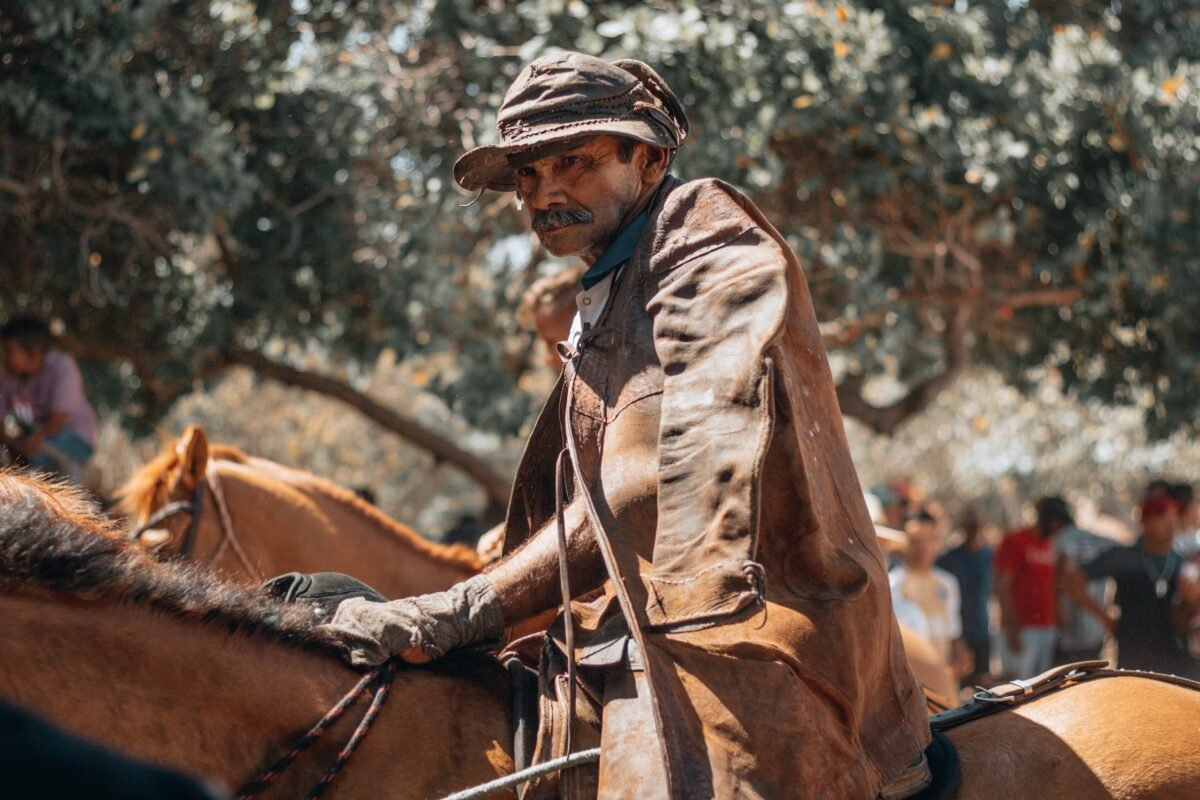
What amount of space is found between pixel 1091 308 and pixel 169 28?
6.08m

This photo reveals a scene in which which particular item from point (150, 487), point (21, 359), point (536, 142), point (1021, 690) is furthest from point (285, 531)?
point (1021, 690)

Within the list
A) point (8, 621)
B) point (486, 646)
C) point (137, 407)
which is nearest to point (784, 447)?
point (486, 646)

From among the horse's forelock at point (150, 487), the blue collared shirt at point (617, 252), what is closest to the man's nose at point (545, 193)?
the blue collared shirt at point (617, 252)

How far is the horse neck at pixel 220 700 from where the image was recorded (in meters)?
2.77

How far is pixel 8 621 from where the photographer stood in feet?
9.05

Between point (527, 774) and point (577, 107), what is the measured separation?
141 centimetres

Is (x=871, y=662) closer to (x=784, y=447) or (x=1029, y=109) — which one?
(x=784, y=447)

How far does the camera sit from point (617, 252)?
10.7ft

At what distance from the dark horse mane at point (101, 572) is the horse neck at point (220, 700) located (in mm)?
29

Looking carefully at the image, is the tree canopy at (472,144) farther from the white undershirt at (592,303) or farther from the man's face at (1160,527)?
the white undershirt at (592,303)

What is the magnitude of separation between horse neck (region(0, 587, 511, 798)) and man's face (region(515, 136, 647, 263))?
1018 millimetres

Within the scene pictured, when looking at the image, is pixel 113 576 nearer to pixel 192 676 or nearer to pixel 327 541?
pixel 192 676

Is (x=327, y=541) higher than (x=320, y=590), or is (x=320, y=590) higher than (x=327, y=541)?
(x=320, y=590)

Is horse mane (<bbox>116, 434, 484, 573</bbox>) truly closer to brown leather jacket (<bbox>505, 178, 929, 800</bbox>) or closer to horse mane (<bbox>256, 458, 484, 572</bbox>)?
horse mane (<bbox>256, 458, 484, 572</bbox>)
